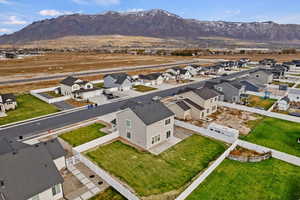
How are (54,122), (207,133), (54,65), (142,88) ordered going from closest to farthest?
(207,133)
(54,122)
(142,88)
(54,65)

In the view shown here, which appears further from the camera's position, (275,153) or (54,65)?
(54,65)

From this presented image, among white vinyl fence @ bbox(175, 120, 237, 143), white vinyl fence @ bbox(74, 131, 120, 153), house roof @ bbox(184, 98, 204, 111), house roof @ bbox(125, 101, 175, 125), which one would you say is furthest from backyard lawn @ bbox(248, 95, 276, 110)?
white vinyl fence @ bbox(74, 131, 120, 153)

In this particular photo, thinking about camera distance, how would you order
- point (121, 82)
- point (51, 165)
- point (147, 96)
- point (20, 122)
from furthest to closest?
point (121, 82) → point (147, 96) → point (20, 122) → point (51, 165)

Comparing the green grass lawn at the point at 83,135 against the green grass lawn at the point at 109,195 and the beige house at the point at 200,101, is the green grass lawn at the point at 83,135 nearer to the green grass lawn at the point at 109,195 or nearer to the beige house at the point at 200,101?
the green grass lawn at the point at 109,195

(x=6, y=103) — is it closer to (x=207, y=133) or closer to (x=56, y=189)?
(x=56, y=189)

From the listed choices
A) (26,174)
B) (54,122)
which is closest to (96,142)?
(26,174)

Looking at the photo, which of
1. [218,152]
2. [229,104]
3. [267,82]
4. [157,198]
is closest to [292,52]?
[267,82]

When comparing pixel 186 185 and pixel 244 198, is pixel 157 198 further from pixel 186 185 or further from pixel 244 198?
pixel 244 198
